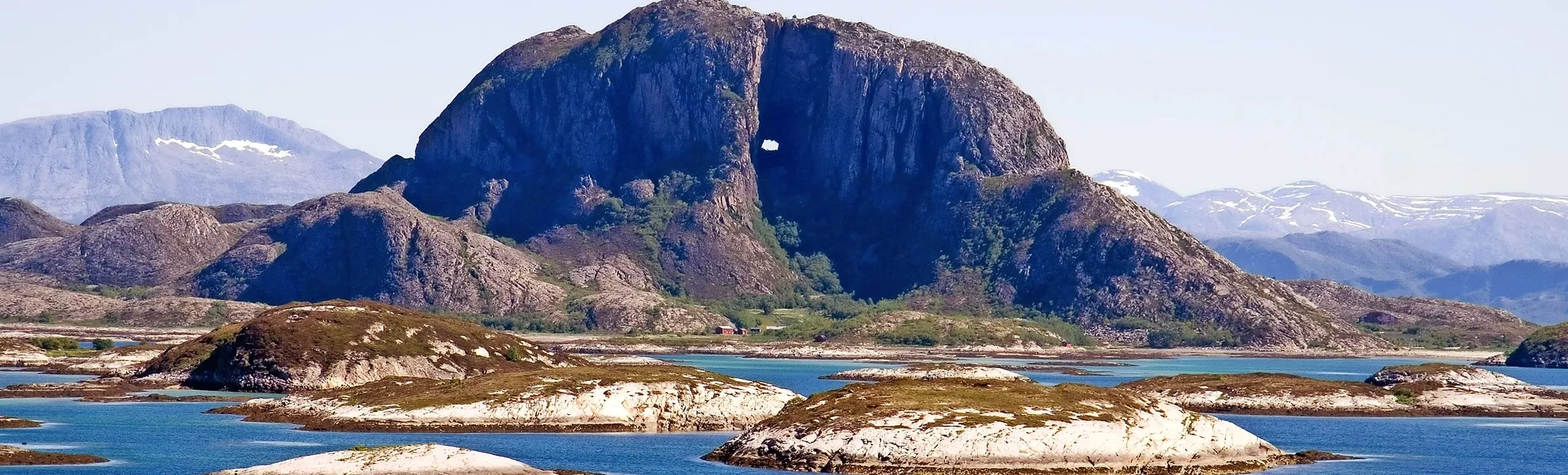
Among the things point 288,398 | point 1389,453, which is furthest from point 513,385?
point 1389,453

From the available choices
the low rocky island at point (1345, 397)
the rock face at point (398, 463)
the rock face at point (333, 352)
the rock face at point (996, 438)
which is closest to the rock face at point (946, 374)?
the low rocky island at point (1345, 397)

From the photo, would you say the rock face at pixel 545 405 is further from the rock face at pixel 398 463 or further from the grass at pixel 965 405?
the rock face at pixel 398 463

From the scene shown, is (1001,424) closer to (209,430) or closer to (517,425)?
(517,425)

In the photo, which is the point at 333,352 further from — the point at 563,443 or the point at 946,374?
the point at 946,374

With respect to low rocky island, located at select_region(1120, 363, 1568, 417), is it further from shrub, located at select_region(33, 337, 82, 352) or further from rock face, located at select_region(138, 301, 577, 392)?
shrub, located at select_region(33, 337, 82, 352)

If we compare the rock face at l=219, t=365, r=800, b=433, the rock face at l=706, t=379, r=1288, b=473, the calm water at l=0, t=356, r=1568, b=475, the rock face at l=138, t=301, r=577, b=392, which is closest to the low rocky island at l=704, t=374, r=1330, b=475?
the rock face at l=706, t=379, r=1288, b=473

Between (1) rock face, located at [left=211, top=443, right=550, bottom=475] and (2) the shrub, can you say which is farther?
(2) the shrub
